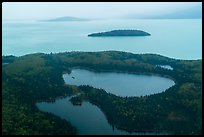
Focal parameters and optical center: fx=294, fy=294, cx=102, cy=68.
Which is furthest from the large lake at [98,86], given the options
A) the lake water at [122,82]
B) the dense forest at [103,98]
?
the dense forest at [103,98]

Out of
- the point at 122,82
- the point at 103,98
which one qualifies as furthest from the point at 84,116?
the point at 122,82

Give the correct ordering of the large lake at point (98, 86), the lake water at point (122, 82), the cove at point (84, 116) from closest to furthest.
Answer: the cove at point (84, 116) → the large lake at point (98, 86) → the lake water at point (122, 82)

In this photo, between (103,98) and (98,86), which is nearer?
(103,98)

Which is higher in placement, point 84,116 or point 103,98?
point 103,98

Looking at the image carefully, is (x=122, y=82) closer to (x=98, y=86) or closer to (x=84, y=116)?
(x=98, y=86)

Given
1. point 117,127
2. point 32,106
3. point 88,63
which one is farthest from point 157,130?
point 88,63

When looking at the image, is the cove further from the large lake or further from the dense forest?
the dense forest

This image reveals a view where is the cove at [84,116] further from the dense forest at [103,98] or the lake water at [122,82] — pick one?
the lake water at [122,82]

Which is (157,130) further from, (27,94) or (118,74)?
(118,74)

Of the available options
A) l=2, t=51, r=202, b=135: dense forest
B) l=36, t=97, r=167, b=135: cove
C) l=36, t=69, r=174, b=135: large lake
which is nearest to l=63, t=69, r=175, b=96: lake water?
l=36, t=69, r=174, b=135: large lake
